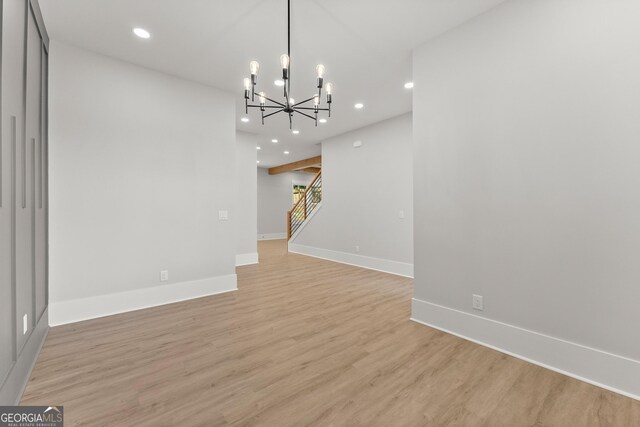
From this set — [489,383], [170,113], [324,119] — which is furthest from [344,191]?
[489,383]

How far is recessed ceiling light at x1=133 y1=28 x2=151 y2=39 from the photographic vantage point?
9.12 feet

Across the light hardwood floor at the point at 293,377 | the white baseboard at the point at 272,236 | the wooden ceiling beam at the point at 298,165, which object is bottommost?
the light hardwood floor at the point at 293,377

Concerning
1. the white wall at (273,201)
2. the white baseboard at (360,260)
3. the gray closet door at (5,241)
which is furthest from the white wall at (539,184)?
the white wall at (273,201)

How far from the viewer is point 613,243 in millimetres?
1879

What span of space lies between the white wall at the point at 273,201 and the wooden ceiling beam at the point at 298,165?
529mm

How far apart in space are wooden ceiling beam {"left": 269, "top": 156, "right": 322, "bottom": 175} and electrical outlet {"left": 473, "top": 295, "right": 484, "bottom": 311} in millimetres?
6769

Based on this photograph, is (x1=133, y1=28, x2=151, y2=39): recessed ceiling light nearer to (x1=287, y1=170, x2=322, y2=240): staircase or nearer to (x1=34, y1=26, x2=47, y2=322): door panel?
(x1=34, y1=26, x2=47, y2=322): door panel

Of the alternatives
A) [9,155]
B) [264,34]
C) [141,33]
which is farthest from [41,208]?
[264,34]

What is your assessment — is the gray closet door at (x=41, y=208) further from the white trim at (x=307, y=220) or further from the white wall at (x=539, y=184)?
the white trim at (x=307, y=220)

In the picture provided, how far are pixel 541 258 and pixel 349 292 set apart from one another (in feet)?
8.08

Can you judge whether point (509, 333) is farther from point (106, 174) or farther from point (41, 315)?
point (106, 174)

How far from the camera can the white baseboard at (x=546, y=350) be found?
5.97 feet

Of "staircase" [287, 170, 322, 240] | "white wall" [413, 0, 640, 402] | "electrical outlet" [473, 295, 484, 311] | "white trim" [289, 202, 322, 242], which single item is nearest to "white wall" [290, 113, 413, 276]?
"white trim" [289, 202, 322, 242]

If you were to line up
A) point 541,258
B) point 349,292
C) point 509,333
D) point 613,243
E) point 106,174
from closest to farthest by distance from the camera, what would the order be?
1. point 613,243
2. point 541,258
3. point 509,333
4. point 106,174
5. point 349,292
